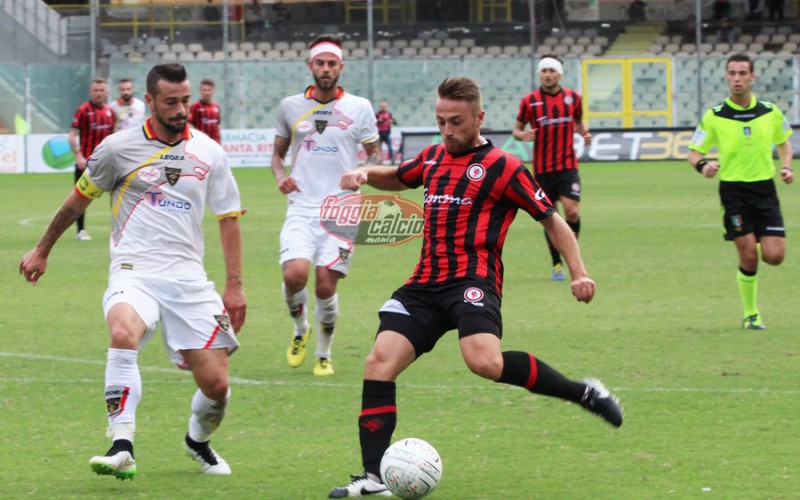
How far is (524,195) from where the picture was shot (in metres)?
5.86

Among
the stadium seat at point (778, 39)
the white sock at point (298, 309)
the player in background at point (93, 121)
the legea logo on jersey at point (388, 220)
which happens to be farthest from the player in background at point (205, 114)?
the stadium seat at point (778, 39)

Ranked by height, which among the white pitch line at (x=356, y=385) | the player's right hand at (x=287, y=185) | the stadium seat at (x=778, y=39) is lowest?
the white pitch line at (x=356, y=385)

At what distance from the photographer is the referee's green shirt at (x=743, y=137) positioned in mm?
10242

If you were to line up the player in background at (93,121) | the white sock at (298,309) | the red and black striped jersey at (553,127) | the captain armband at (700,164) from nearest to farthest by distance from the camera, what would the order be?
the white sock at (298,309)
the captain armband at (700,164)
the red and black striped jersey at (553,127)
the player in background at (93,121)

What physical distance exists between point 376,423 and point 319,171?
3.69 m

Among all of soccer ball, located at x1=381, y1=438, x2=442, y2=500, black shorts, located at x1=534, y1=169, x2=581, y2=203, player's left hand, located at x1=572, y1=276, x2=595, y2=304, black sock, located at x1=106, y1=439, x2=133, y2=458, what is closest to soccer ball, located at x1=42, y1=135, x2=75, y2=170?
black shorts, located at x1=534, y1=169, x2=581, y2=203

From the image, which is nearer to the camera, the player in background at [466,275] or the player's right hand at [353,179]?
the player in background at [466,275]

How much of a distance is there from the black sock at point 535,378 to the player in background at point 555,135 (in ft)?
26.0

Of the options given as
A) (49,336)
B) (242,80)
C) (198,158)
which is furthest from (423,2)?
(198,158)

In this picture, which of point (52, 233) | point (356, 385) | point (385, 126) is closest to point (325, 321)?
point (356, 385)

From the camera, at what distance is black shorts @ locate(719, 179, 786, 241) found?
10.2 m

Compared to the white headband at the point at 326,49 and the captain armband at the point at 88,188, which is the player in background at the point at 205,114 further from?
the captain armband at the point at 88,188

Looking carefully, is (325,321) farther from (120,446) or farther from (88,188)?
(120,446)

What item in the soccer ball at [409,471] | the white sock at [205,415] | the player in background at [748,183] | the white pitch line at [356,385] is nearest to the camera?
the soccer ball at [409,471]
